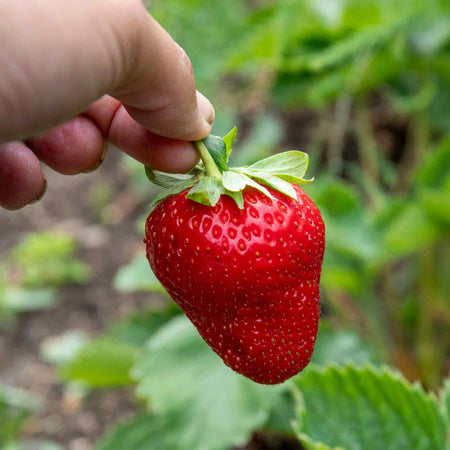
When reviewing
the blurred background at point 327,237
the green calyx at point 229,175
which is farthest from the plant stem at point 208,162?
the blurred background at point 327,237

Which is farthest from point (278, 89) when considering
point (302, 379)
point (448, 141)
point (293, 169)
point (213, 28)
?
point (293, 169)

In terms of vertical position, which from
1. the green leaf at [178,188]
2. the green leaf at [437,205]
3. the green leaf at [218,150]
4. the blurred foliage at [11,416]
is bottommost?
the blurred foliage at [11,416]

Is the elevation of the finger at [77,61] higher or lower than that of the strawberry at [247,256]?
higher

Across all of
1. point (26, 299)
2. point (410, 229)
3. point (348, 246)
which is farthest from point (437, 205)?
point (26, 299)

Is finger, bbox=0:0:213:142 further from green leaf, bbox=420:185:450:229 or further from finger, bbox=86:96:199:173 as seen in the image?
green leaf, bbox=420:185:450:229

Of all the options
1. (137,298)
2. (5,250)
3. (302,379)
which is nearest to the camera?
(302,379)

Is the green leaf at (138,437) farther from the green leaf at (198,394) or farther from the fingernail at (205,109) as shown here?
the fingernail at (205,109)

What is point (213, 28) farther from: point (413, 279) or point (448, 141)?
point (413, 279)
